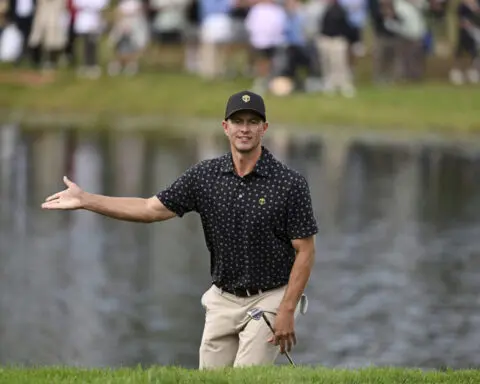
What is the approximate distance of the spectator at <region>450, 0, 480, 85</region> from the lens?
3691 cm

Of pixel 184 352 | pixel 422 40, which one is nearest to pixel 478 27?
pixel 422 40

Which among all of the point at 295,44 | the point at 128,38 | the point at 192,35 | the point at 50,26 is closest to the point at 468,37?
the point at 295,44

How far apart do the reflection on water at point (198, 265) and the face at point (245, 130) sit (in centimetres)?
461

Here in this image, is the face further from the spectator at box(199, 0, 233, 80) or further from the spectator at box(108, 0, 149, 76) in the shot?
the spectator at box(108, 0, 149, 76)

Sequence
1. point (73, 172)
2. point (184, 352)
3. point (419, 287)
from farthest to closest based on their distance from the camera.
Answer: point (73, 172) < point (419, 287) < point (184, 352)

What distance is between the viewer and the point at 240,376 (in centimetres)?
833

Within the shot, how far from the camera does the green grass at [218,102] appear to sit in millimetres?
33562

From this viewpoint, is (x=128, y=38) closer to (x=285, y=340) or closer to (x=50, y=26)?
(x=50, y=26)

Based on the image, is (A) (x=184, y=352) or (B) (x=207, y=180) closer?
(B) (x=207, y=180)

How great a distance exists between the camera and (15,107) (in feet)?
120

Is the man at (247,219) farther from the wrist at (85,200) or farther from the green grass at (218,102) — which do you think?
the green grass at (218,102)

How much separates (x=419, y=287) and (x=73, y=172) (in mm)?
9774

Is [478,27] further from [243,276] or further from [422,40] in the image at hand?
[243,276]

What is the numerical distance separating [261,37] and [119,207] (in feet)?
88.0
